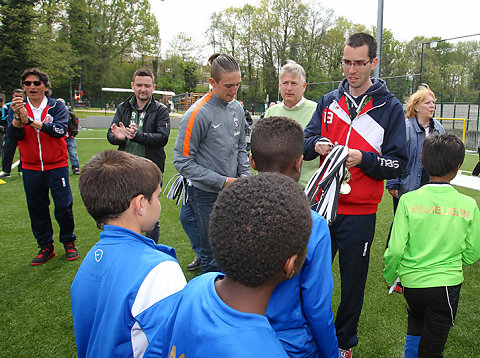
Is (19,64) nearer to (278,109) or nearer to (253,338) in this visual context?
(278,109)

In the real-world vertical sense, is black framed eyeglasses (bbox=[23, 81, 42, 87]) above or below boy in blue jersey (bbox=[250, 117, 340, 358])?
above

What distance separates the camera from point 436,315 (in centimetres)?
215

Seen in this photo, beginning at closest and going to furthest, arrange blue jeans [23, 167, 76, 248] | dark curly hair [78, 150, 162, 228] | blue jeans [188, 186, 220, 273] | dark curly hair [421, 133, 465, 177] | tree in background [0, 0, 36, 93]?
1. dark curly hair [78, 150, 162, 228]
2. dark curly hair [421, 133, 465, 177]
3. blue jeans [188, 186, 220, 273]
4. blue jeans [23, 167, 76, 248]
5. tree in background [0, 0, 36, 93]

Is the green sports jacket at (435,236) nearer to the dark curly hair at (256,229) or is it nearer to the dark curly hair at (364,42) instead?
the dark curly hair at (364,42)

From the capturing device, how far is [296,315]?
138cm

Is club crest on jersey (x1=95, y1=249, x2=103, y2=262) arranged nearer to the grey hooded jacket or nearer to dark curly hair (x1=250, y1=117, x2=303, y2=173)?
dark curly hair (x1=250, y1=117, x2=303, y2=173)

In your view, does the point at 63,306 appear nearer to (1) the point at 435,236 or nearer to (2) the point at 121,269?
(2) the point at 121,269

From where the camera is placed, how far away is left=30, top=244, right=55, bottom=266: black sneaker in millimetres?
4270

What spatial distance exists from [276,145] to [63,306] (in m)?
2.97

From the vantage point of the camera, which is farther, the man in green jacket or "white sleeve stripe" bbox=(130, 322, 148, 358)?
the man in green jacket

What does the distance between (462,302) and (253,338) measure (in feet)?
11.7

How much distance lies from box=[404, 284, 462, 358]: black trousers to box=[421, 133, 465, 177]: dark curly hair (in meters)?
0.75

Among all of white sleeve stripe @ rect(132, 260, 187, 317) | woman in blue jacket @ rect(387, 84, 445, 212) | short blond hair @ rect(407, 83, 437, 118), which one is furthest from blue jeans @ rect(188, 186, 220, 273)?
short blond hair @ rect(407, 83, 437, 118)

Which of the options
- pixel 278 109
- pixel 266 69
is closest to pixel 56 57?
pixel 266 69
